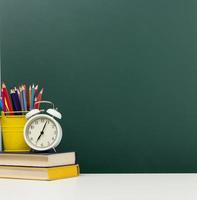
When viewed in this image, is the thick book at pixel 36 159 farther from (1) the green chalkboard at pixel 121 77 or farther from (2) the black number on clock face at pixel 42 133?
(1) the green chalkboard at pixel 121 77

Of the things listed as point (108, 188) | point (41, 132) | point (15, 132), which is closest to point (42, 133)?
point (41, 132)

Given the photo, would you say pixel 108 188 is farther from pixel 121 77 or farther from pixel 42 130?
pixel 121 77

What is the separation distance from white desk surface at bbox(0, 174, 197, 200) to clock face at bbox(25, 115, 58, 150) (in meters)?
0.14

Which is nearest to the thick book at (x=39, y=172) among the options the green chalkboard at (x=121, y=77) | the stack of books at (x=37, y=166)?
the stack of books at (x=37, y=166)

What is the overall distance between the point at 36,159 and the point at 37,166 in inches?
0.9

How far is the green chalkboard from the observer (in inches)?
57.8

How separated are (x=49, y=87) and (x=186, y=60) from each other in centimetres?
51

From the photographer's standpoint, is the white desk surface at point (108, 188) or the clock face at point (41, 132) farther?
the clock face at point (41, 132)

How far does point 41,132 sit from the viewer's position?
1382 millimetres

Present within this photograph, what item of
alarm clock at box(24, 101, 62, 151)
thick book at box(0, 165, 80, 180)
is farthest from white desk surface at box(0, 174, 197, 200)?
alarm clock at box(24, 101, 62, 151)

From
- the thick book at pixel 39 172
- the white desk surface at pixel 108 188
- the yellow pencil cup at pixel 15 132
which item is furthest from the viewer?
the yellow pencil cup at pixel 15 132

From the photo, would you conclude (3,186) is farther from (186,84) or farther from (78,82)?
(186,84)

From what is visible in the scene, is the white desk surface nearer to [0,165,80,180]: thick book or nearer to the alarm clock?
[0,165,80,180]: thick book

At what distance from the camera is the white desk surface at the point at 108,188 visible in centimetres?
104
